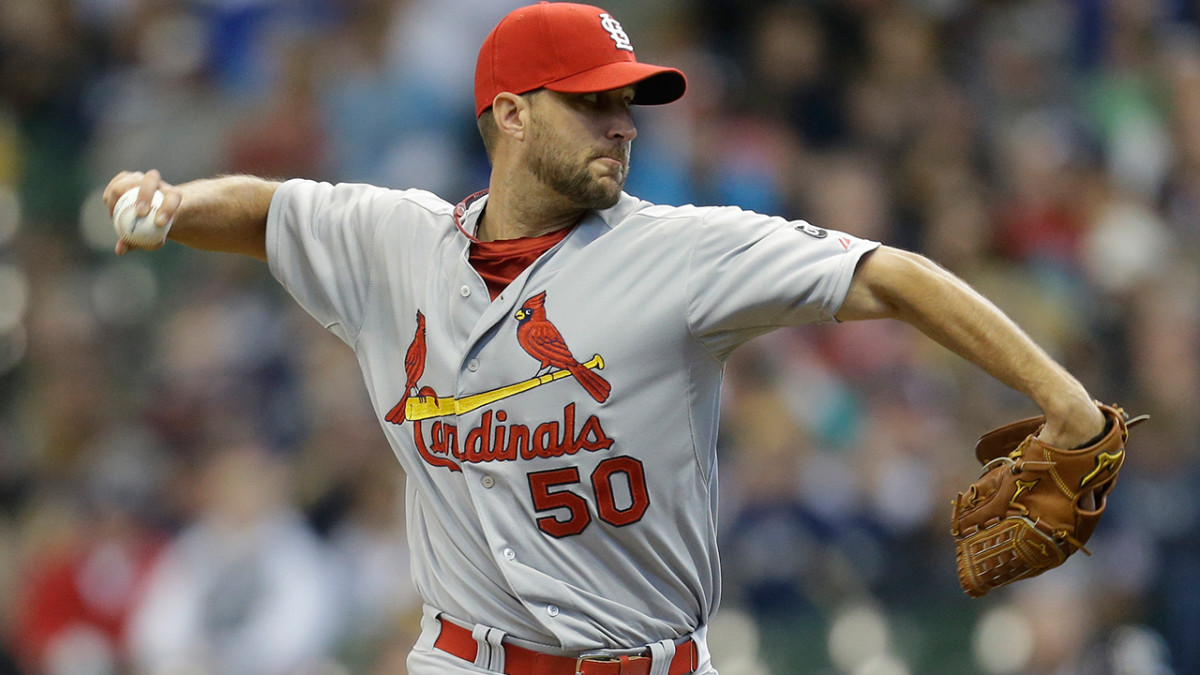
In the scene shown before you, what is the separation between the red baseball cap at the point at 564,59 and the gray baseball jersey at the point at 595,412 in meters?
0.28

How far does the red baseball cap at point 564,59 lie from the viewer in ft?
10.4

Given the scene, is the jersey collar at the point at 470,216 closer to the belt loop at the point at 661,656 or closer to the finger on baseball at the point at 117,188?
the finger on baseball at the point at 117,188

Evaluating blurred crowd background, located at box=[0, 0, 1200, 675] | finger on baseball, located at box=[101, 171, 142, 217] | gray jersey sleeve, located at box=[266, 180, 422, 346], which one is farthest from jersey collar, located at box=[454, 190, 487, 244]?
blurred crowd background, located at box=[0, 0, 1200, 675]

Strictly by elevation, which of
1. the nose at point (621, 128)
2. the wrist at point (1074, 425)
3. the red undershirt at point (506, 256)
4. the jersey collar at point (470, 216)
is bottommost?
the wrist at point (1074, 425)

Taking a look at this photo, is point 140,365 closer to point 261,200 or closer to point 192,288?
point 192,288

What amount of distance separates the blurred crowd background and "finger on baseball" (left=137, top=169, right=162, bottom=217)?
303 centimetres

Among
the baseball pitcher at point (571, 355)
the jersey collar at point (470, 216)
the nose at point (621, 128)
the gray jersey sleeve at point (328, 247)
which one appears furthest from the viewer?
the gray jersey sleeve at point (328, 247)

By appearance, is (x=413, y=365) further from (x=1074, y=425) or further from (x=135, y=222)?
(x=1074, y=425)

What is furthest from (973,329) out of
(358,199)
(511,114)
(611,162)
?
(358,199)

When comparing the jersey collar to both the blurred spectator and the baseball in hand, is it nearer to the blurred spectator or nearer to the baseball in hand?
the baseball in hand

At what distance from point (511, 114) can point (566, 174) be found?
24 cm

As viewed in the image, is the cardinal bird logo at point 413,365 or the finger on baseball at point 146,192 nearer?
the finger on baseball at point 146,192

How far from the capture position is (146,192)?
10.2ft

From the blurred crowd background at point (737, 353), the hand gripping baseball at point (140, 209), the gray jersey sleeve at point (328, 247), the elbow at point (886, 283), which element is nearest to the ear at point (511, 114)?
the gray jersey sleeve at point (328, 247)
